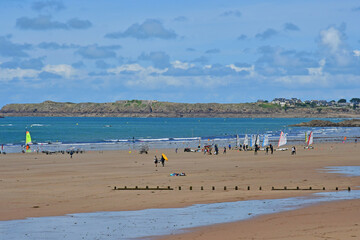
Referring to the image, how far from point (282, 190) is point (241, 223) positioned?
10656mm

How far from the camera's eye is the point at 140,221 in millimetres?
22109

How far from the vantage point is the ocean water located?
1962cm

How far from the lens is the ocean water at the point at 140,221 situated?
19.6 metres

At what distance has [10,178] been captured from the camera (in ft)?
135

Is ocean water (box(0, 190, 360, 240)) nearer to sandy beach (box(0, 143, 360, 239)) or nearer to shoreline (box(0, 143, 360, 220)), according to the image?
sandy beach (box(0, 143, 360, 239))

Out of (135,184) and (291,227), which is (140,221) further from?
(135,184)

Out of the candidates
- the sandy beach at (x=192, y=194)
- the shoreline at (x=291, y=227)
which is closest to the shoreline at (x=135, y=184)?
the sandy beach at (x=192, y=194)

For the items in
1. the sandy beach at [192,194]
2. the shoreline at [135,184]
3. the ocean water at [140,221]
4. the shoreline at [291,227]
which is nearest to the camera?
the shoreline at [291,227]

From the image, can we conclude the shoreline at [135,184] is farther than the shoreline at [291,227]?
Yes

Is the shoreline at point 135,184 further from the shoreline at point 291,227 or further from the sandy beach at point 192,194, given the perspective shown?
the shoreline at point 291,227

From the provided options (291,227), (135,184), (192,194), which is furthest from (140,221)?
(135,184)

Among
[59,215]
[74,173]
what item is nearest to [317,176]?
[74,173]

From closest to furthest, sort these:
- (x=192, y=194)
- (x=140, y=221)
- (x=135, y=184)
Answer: (x=140, y=221) < (x=192, y=194) < (x=135, y=184)

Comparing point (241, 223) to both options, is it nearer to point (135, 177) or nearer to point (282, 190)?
point (282, 190)
